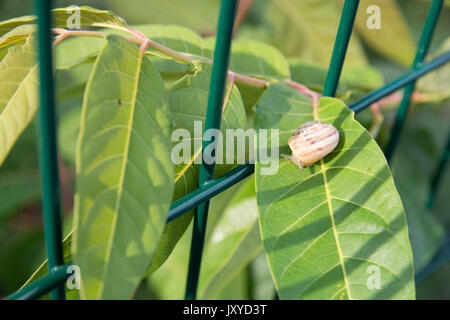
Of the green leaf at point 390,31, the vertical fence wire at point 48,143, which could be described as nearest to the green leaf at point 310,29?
the green leaf at point 390,31

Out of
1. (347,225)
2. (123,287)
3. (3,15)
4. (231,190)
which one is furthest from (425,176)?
(3,15)

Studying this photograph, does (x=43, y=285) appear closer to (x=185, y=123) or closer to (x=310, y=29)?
(x=185, y=123)

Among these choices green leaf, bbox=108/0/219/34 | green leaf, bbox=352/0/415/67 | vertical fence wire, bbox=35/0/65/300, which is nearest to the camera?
vertical fence wire, bbox=35/0/65/300

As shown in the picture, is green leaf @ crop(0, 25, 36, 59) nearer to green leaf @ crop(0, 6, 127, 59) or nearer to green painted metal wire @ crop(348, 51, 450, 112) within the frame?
green leaf @ crop(0, 6, 127, 59)

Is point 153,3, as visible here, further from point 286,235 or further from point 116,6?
point 286,235

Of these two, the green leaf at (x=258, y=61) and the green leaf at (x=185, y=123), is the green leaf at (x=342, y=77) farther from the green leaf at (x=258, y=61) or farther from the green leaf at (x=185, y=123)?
the green leaf at (x=185, y=123)

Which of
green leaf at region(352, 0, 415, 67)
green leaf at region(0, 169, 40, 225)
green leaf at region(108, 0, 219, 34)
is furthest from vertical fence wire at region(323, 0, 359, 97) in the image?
green leaf at region(0, 169, 40, 225)
